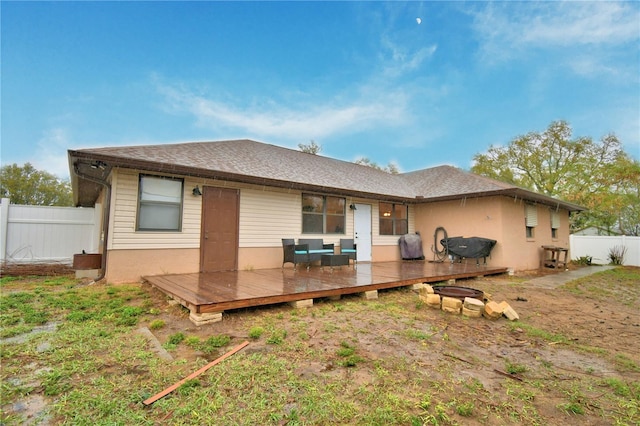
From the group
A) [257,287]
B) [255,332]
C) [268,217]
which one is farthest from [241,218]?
[255,332]

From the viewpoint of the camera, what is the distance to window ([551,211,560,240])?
11992mm

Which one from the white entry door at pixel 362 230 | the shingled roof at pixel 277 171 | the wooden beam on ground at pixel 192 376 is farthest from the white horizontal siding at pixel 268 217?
the wooden beam on ground at pixel 192 376

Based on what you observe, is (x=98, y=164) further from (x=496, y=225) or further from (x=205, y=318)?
(x=496, y=225)

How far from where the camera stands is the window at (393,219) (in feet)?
35.4

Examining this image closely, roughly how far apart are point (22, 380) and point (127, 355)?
2.29ft

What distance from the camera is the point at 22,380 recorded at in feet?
7.36

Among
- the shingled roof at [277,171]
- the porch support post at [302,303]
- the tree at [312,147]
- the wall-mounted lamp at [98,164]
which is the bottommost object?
the porch support post at [302,303]

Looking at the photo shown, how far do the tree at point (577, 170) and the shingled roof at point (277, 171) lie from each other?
26.5 ft

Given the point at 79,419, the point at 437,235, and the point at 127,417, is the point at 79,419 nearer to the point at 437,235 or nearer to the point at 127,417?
the point at 127,417

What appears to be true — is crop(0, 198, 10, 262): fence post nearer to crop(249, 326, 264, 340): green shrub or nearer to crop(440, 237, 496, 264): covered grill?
crop(249, 326, 264, 340): green shrub

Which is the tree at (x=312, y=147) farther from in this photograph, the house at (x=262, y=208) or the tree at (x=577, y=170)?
the house at (x=262, y=208)

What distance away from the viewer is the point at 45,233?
8711mm

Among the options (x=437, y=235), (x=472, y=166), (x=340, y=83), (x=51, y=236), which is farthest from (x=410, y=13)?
(x=472, y=166)

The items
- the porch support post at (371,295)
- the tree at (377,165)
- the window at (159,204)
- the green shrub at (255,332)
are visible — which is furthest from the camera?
the tree at (377,165)
